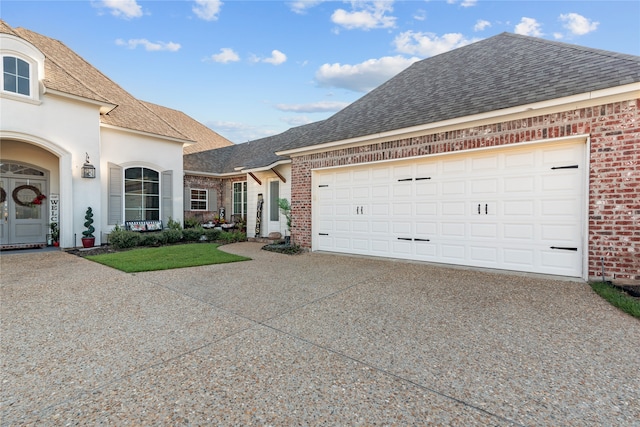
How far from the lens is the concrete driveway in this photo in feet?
6.59

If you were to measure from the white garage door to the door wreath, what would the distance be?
9.98 meters

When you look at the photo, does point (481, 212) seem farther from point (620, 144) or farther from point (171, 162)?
point (171, 162)

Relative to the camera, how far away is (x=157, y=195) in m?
11.8

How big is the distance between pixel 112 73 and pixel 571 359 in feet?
55.6

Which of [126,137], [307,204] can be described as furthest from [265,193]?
[126,137]

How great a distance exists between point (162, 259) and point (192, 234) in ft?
14.2

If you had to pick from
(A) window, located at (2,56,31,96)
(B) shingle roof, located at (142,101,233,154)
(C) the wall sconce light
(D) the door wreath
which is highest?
(B) shingle roof, located at (142,101,233,154)

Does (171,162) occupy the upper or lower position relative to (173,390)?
upper

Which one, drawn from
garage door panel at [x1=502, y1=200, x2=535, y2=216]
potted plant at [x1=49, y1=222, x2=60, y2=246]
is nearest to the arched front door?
potted plant at [x1=49, y1=222, x2=60, y2=246]

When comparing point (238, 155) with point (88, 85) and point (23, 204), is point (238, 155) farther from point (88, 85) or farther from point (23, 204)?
point (23, 204)

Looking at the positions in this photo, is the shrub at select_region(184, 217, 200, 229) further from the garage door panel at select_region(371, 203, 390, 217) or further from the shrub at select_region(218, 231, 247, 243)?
the garage door panel at select_region(371, 203, 390, 217)

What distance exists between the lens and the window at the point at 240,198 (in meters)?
13.9

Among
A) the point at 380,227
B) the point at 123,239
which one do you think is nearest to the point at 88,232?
the point at 123,239

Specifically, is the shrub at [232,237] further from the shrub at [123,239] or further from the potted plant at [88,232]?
the potted plant at [88,232]
